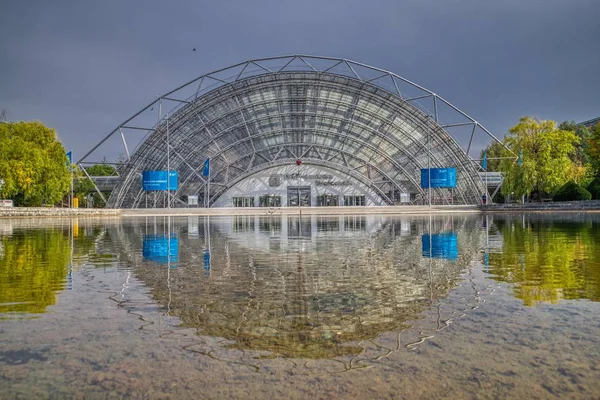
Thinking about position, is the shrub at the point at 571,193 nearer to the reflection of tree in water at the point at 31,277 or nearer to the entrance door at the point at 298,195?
the entrance door at the point at 298,195

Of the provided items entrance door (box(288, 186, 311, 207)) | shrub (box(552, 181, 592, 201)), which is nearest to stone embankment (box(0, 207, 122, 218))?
entrance door (box(288, 186, 311, 207))

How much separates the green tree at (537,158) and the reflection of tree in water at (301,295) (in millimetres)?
60831

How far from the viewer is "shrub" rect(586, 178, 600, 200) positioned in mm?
62344

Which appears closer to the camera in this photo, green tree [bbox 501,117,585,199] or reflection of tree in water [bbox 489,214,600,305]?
reflection of tree in water [bbox 489,214,600,305]

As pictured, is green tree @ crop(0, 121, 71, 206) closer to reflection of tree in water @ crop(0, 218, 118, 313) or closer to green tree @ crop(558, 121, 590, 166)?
reflection of tree in water @ crop(0, 218, 118, 313)

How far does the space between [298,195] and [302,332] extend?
3462 inches

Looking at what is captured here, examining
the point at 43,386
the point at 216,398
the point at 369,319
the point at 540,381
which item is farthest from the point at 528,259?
the point at 43,386

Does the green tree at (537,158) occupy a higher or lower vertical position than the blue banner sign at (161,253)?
higher

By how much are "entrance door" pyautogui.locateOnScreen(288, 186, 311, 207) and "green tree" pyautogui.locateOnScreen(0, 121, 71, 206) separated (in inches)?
1636

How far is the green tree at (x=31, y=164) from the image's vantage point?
53906 mm

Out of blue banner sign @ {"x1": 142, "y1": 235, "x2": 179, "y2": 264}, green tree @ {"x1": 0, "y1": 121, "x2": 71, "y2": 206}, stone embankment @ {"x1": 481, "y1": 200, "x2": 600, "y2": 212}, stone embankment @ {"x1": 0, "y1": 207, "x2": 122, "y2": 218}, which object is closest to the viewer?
blue banner sign @ {"x1": 142, "y1": 235, "x2": 179, "y2": 264}

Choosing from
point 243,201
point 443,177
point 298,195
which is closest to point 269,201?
point 243,201

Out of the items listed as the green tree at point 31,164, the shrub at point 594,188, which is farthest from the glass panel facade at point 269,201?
the shrub at point 594,188

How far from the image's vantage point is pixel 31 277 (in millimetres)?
9531
